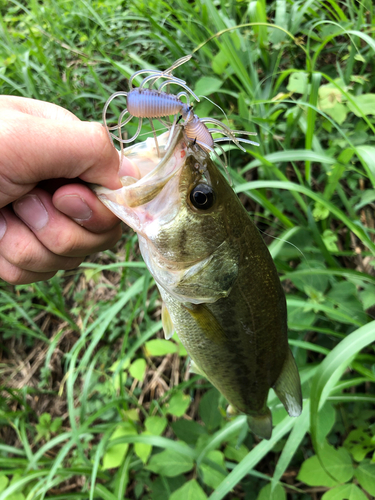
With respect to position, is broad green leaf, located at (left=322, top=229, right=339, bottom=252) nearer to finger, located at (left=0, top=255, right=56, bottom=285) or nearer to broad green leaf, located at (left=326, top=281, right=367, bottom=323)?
broad green leaf, located at (left=326, top=281, right=367, bottom=323)

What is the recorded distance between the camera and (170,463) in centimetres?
176

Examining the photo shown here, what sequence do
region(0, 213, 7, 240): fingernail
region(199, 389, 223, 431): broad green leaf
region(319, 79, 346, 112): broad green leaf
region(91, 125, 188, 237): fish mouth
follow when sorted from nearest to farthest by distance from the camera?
region(91, 125, 188, 237): fish mouth → region(0, 213, 7, 240): fingernail → region(199, 389, 223, 431): broad green leaf → region(319, 79, 346, 112): broad green leaf

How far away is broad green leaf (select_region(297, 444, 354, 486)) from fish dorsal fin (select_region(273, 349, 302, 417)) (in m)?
0.51

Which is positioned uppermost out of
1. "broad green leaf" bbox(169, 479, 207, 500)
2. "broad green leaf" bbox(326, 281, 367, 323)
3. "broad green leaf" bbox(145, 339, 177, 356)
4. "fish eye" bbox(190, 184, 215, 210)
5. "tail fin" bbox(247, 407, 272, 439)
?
"fish eye" bbox(190, 184, 215, 210)

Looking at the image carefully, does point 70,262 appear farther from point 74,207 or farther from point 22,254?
point 74,207

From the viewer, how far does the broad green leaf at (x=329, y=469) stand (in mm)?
1510

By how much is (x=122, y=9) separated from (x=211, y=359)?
12.6 ft

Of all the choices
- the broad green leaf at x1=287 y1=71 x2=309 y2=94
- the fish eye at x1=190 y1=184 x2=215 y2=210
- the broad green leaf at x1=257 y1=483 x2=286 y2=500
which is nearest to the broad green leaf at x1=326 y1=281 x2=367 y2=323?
the broad green leaf at x1=257 y1=483 x2=286 y2=500

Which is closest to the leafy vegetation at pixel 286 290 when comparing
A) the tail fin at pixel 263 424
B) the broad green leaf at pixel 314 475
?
the broad green leaf at pixel 314 475

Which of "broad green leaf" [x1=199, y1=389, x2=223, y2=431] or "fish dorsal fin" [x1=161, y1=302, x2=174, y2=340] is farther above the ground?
"fish dorsal fin" [x1=161, y1=302, x2=174, y2=340]

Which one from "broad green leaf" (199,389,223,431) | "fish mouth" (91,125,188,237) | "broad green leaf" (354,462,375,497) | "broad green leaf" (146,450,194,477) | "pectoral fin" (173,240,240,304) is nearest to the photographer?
"fish mouth" (91,125,188,237)

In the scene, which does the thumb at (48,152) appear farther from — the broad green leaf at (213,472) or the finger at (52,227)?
the broad green leaf at (213,472)

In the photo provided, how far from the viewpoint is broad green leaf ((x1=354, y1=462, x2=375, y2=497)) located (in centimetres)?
146

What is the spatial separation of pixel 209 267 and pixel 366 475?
132 cm
